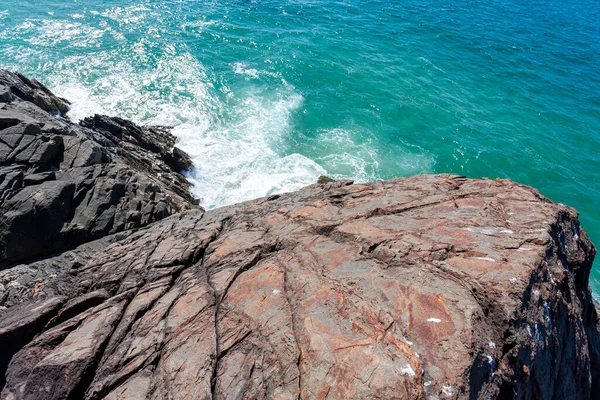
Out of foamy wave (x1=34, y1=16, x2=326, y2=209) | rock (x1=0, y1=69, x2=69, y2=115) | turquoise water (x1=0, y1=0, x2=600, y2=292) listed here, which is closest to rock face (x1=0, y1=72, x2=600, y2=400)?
foamy wave (x1=34, y1=16, x2=326, y2=209)

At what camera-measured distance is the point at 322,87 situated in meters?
43.2

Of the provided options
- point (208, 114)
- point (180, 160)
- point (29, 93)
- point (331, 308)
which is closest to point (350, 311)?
point (331, 308)

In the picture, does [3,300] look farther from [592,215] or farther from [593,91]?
[593,91]

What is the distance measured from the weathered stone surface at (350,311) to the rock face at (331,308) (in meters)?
0.04

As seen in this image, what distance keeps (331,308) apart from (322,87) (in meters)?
38.1

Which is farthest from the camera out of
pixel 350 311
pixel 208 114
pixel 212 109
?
pixel 212 109

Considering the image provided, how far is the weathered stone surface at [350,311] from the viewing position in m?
7.77

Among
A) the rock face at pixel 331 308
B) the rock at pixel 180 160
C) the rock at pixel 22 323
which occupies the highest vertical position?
the rock face at pixel 331 308

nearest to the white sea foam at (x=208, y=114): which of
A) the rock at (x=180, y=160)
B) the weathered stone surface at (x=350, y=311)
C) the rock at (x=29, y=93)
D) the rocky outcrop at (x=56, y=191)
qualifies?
the rock at (x=180, y=160)

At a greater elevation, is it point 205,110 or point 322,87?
point 322,87

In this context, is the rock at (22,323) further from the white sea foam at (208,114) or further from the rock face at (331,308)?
the white sea foam at (208,114)

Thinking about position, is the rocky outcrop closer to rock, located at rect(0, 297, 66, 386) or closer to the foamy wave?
rock, located at rect(0, 297, 66, 386)

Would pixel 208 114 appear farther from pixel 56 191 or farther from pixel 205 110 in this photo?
pixel 56 191

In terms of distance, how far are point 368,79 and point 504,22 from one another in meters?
38.2
